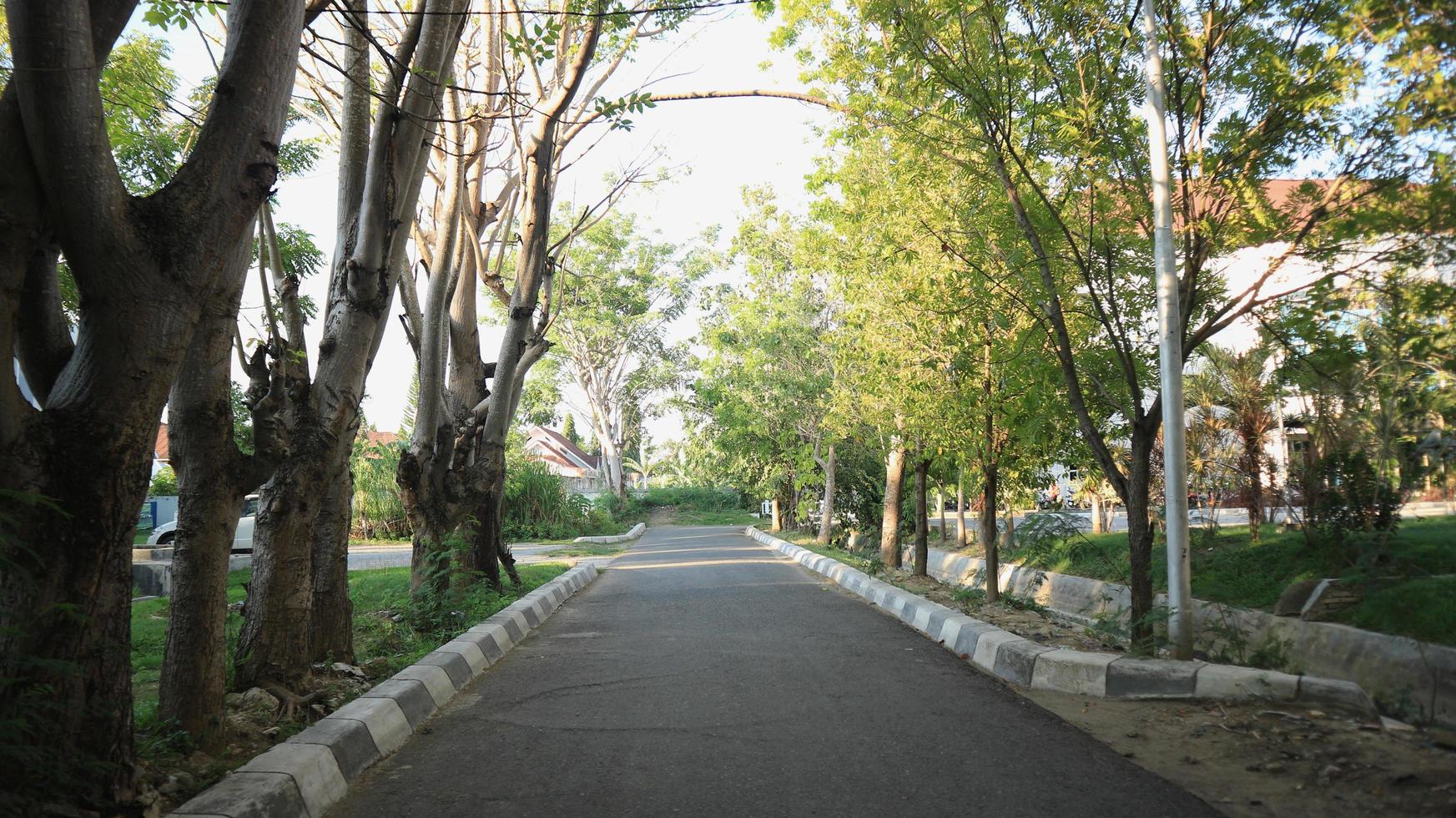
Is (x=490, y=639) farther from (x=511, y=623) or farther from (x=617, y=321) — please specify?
(x=617, y=321)

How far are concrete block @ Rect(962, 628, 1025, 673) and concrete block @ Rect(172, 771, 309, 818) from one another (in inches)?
184

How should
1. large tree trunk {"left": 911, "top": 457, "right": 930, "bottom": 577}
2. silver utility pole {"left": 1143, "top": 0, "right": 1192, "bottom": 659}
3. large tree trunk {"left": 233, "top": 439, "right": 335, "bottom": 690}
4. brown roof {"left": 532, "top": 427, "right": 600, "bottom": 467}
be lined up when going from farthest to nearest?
brown roof {"left": 532, "top": 427, "right": 600, "bottom": 467}
large tree trunk {"left": 911, "top": 457, "right": 930, "bottom": 577}
silver utility pole {"left": 1143, "top": 0, "right": 1192, "bottom": 659}
large tree trunk {"left": 233, "top": 439, "right": 335, "bottom": 690}

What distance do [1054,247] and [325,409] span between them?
6097 millimetres

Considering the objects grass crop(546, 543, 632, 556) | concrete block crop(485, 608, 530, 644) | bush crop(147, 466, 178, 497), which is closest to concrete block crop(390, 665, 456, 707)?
concrete block crop(485, 608, 530, 644)

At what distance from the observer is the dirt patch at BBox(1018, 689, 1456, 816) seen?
3.68 meters

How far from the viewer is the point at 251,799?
3.52 metres

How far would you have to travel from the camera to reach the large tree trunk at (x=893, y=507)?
16.0 meters

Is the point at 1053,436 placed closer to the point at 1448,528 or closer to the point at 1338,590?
the point at 1338,590

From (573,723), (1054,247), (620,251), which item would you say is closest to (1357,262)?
(1054,247)

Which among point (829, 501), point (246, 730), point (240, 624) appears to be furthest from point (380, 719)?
point (829, 501)

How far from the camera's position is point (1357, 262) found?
6.67 metres

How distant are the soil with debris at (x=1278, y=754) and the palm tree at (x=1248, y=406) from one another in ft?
27.3

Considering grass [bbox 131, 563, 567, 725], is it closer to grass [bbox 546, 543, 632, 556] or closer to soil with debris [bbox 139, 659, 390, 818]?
soil with debris [bbox 139, 659, 390, 818]

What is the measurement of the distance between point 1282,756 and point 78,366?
5.25 metres
